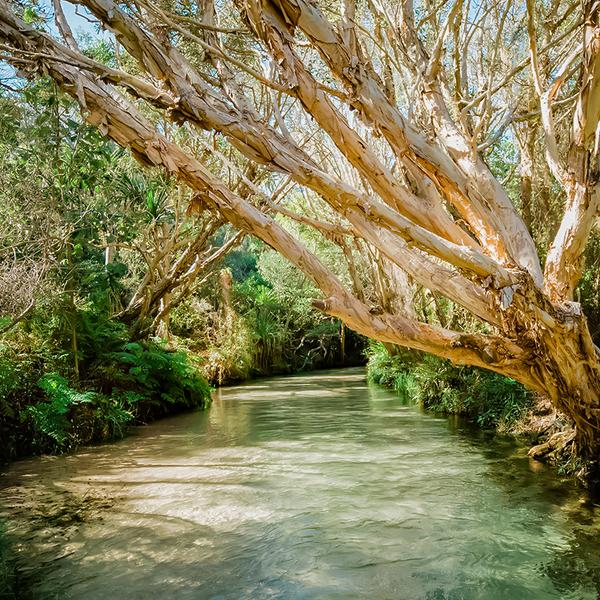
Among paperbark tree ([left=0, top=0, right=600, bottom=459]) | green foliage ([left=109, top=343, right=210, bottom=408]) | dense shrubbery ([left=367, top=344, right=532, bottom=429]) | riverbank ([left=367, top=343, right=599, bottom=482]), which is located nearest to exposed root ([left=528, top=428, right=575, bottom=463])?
riverbank ([left=367, top=343, right=599, bottom=482])

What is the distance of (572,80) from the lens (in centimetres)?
1109

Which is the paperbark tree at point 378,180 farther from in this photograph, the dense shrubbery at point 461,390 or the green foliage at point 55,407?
the green foliage at point 55,407

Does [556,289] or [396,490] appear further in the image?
[396,490]

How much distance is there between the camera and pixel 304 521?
16.9ft

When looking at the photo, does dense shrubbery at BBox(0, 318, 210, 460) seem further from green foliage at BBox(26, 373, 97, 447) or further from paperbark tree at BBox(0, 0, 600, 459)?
paperbark tree at BBox(0, 0, 600, 459)

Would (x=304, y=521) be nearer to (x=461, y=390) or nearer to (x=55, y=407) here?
(x=55, y=407)

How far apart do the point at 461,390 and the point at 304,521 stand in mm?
6431

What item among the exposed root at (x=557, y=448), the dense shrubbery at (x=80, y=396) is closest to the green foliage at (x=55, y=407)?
the dense shrubbery at (x=80, y=396)

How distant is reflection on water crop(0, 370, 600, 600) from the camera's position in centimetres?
390

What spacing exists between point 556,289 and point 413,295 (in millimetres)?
7961

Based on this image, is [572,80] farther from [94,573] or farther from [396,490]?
[94,573]

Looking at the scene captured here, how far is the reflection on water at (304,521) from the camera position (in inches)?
154

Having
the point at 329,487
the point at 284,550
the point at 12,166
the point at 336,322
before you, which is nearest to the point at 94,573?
the point at 284,550

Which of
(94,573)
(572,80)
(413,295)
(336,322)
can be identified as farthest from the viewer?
(336,322)
